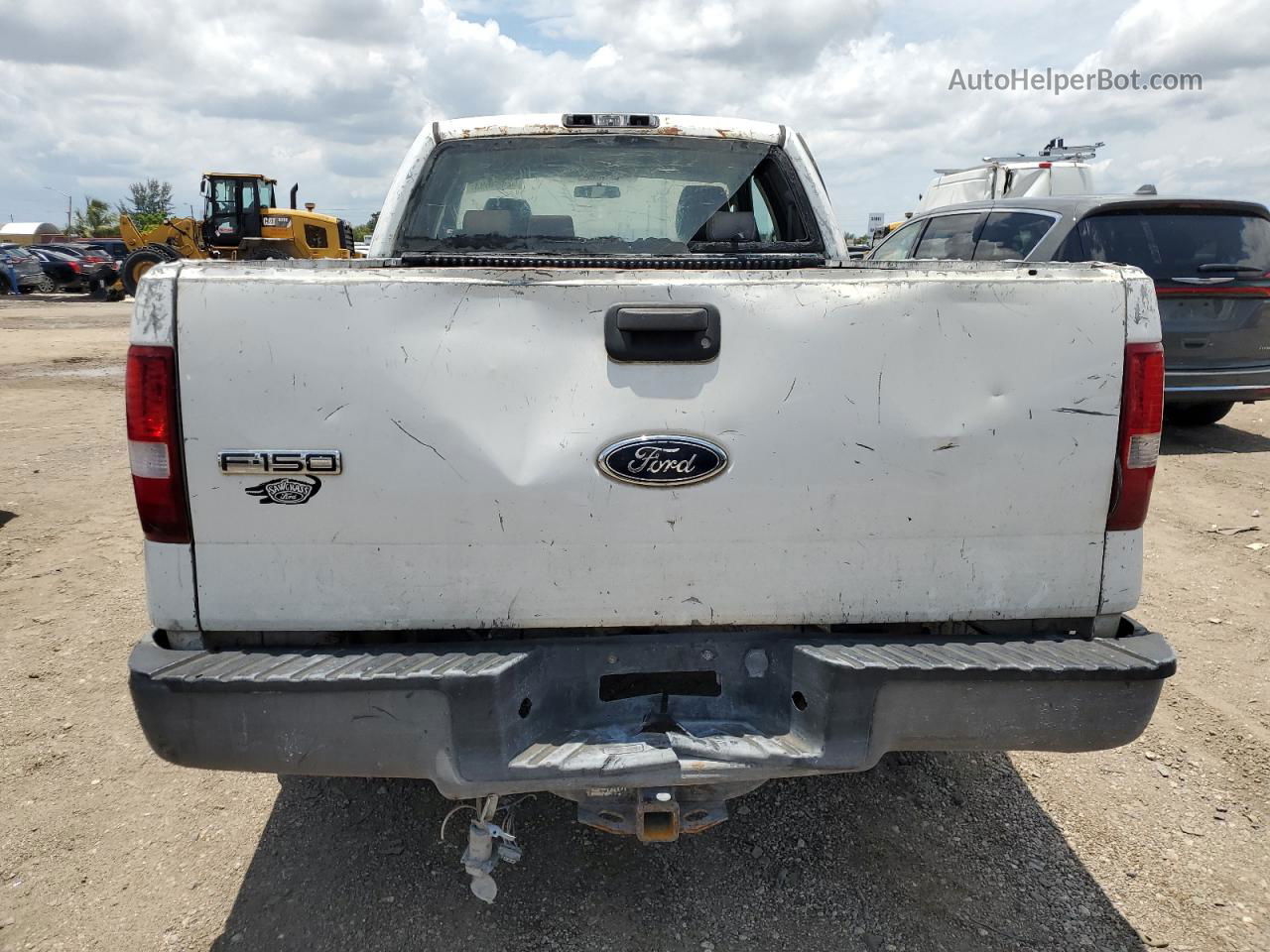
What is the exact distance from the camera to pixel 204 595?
7.10 ft

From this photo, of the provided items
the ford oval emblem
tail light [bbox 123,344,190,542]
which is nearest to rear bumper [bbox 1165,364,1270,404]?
the ford oval emblem

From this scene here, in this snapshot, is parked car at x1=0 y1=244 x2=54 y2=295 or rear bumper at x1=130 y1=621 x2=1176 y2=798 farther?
parked car at x1=0 y1=244 x2=54 y2=295

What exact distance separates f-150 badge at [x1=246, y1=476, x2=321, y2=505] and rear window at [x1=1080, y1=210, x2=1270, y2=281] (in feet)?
22.2

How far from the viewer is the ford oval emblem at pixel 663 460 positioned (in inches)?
82.8

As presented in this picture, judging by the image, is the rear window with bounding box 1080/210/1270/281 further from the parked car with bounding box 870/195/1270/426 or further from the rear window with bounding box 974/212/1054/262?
the rear window with bounding box 974/212/1054/262

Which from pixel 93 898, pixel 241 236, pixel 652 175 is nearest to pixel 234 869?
pixel 93 898

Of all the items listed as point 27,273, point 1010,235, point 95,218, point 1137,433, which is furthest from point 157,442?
point 95,218

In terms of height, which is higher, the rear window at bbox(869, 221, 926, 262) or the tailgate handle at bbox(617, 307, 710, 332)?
the rear window at bbox(869, 221, 926, 262)

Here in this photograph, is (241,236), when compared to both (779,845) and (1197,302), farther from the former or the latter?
(779,845)

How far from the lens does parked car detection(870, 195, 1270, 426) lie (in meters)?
7.25

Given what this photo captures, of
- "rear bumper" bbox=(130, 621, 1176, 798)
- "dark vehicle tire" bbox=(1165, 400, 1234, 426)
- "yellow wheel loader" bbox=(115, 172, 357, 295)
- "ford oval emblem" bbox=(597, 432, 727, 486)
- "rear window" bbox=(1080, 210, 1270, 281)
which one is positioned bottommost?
"dark vehicle tire" bbox=(1165, 400, 1234, 426)

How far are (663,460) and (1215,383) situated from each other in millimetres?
7114

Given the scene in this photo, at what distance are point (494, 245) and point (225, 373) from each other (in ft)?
5.78

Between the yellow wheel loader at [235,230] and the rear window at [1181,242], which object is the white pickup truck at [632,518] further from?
the yellow wheel loader at [235,230]
